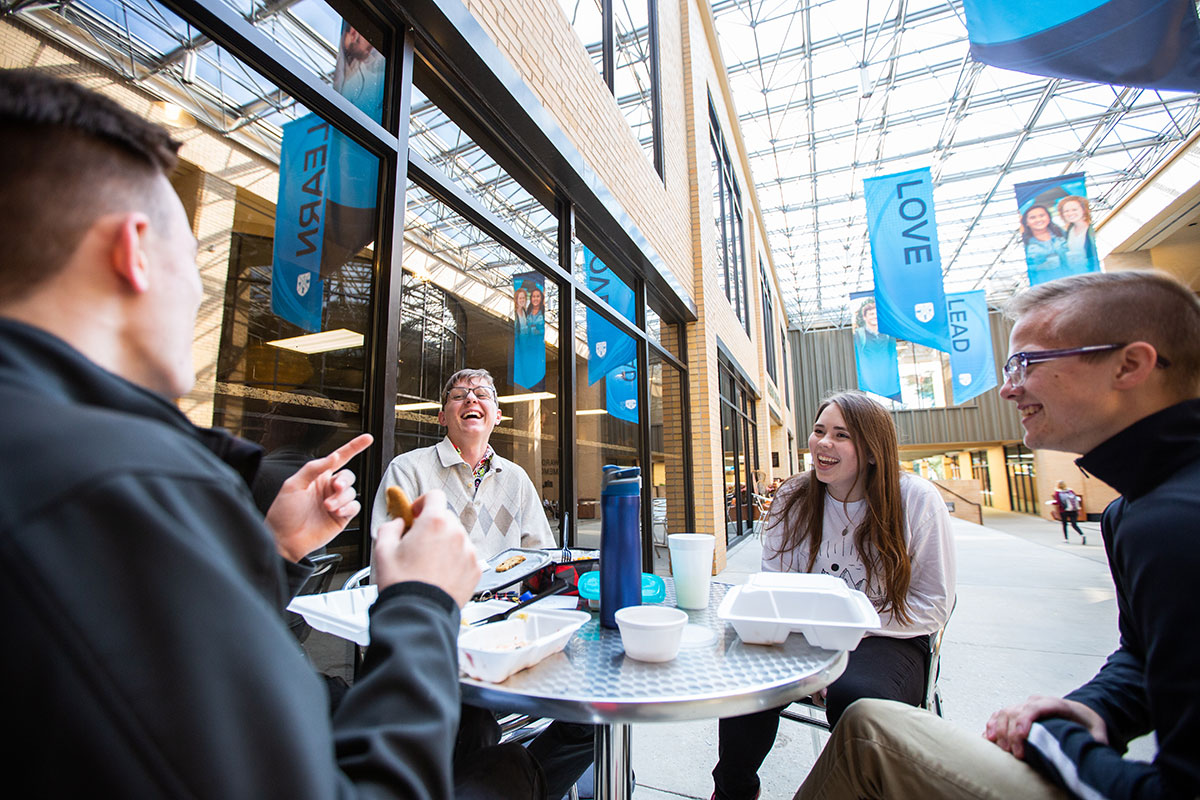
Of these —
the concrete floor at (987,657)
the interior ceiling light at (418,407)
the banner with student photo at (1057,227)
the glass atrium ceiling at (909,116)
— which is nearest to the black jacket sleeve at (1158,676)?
the concrete floor at (987,657)

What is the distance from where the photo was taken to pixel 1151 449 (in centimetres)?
112

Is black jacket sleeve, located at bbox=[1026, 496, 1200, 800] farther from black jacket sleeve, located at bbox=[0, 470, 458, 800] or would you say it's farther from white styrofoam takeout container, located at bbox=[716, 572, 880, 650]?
black jacket sleeve, located at bbox=[0, 470, 458, 800]

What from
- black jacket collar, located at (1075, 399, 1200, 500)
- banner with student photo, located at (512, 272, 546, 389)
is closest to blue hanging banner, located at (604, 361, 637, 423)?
banner with student photo, located at (512, 272, 546, 389)

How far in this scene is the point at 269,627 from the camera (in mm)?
502

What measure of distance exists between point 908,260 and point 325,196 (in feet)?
28.3

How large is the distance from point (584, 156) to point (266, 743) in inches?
166

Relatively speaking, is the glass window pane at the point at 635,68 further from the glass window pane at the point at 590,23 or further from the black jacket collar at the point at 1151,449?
the black jacket collar at the point at 1151,449

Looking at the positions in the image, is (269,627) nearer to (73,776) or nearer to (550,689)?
(73,776)

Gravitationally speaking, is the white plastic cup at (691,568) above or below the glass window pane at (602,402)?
below

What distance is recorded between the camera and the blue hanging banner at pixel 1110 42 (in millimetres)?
3424

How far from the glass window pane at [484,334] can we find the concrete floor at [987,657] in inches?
57.0

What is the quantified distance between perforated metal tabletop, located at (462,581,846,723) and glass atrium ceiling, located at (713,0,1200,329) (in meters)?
13.1

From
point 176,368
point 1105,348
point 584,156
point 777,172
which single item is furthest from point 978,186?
point 176,368

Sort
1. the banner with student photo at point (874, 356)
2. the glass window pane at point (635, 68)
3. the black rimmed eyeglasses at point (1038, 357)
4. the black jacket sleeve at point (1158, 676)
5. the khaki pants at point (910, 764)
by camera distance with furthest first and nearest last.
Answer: the banner with student photo at point (874, 356) < the glass window pane at point (635, 68) < the black rimmed eyeglasses at point (1038, 357) < the khaki pants at point (910, 764) < the black jacket sleeve at point (1158, 676)
